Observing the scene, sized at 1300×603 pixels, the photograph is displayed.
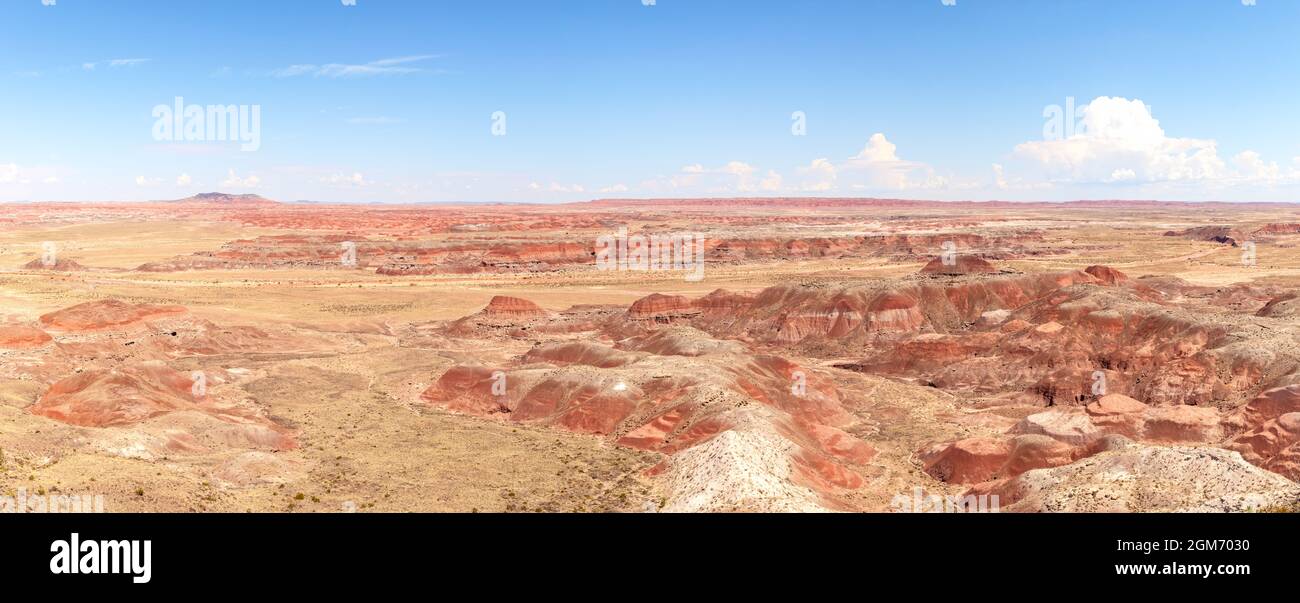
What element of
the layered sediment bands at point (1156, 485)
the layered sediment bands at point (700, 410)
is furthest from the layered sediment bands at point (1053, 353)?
the layered sediment bands at point (700, 410)

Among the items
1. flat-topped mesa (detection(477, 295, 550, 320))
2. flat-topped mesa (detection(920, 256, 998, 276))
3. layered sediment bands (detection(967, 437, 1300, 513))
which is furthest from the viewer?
flat-topped mesa (detection(920, 256, 998, 276))

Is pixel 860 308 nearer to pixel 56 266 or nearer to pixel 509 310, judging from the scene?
pixel 509 310

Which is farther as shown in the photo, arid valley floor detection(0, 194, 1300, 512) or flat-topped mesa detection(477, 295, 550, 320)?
flat-topped mesa detection(477, 295, 550, 320)

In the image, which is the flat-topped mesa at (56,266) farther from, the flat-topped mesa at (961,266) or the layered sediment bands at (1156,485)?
the layered sediment bands at (1156,485)

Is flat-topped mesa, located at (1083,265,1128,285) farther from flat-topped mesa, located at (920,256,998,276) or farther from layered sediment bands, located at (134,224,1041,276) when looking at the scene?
layered sediment bands, located at (134,224,1041,276)

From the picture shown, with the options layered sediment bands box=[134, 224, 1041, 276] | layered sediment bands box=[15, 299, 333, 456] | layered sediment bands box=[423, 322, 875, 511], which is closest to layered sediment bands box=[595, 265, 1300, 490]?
layered sediment bands box=[423, 322, 875, 511]

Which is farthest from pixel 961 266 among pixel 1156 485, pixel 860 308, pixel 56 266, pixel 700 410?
pixel 56 266
